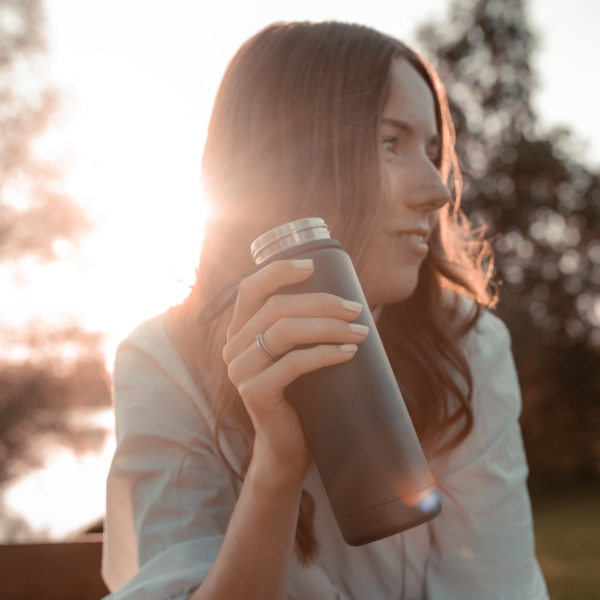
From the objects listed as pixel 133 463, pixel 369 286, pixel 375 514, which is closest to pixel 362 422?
pixel 375 514

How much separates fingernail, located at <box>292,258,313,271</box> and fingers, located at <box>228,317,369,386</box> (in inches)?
3.0

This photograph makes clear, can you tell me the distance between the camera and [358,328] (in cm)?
77

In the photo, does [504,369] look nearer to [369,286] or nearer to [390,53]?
[369,286]

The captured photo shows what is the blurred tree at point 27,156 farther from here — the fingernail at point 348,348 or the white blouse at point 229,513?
the fingernail at point 348,348

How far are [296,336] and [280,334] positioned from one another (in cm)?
2

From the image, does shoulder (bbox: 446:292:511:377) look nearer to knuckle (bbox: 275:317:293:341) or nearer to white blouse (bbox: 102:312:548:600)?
white blouse (bbox: 102:312:548:600)

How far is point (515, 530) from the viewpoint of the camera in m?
1.43

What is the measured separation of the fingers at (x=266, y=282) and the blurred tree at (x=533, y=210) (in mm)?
9125

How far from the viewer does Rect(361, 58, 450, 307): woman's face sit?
1212mm

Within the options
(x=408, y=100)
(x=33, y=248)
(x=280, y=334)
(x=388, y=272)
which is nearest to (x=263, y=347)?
(x=280, y=334)

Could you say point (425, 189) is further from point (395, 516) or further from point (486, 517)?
point (486, 517)

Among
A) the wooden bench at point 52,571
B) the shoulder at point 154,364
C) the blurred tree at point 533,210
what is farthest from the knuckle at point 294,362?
the blurred tree at point 533,210

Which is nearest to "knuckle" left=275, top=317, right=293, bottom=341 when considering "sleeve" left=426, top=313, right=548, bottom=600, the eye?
the eye

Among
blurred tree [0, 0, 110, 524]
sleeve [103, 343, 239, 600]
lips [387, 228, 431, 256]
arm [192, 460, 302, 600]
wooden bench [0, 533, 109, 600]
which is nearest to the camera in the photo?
arm [192, 460, 302, 600]
